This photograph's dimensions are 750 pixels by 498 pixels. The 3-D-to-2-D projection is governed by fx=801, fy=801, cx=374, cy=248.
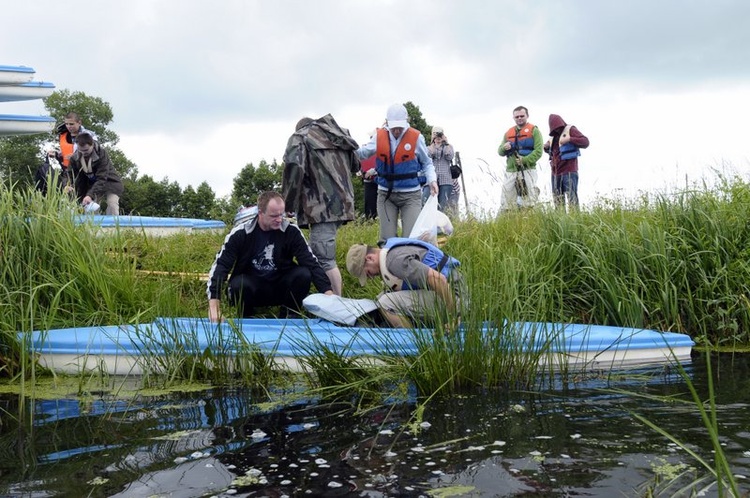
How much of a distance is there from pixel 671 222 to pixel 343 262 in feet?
10.9

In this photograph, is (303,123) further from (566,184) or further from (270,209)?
(566,184)

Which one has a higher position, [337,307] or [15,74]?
[15,74]

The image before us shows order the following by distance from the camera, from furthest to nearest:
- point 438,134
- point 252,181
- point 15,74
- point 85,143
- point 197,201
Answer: point 197,201
point 252,181
point 15,74
point 438,134
point 85,143

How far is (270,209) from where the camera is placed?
20.3 ft

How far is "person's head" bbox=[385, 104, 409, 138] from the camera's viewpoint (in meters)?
7.71

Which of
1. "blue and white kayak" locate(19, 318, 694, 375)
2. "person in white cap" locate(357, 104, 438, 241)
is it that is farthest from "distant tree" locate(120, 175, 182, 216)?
"blue and white kayak" locate(19, 318, 694, 375)

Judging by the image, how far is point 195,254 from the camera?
8.88m

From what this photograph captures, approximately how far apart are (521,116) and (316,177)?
13.6 ft

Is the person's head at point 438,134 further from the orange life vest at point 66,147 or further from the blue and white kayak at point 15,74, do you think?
the blue and white kayak at point 15,74

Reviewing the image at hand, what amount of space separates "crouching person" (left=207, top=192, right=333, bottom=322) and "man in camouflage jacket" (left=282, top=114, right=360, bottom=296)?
35 cm

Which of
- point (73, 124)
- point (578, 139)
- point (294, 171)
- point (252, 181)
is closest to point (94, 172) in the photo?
point (73, 124)

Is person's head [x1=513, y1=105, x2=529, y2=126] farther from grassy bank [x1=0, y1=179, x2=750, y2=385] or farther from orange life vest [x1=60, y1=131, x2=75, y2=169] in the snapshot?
orange life vest [x1=60, y1=131, x2=75, y2=169]

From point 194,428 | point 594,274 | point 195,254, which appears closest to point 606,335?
point 594,274

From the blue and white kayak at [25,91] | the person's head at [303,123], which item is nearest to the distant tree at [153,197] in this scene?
the blue and white kayak at [25,91]
